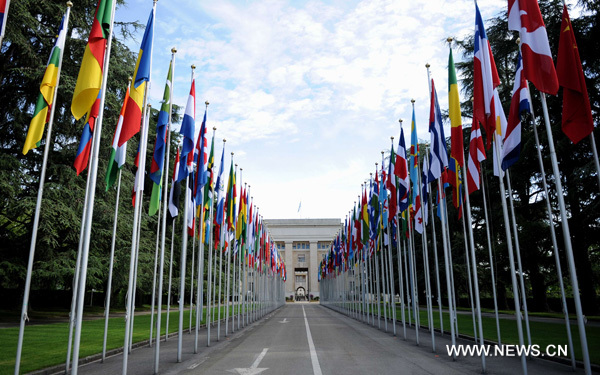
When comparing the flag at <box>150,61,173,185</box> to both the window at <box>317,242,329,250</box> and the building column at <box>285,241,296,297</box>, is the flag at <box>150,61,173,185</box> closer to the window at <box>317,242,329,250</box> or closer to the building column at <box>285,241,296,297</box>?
the building column at <box>285,241,296,297</box>

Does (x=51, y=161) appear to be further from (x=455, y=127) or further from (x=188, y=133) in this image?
(x=455, y=127)

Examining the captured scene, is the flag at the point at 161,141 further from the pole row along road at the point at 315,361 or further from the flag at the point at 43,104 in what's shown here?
the pole row along road at the point at 315,361

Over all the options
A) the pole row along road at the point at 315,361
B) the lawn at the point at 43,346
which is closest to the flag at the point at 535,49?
the pole row along road at the point at 315,361

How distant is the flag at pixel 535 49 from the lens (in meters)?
7.20

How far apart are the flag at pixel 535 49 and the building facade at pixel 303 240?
95182 mm

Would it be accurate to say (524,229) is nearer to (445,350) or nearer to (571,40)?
(445,350)

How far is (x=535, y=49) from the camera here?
7.37 m

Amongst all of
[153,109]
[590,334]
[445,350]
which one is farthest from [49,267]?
[590,334]

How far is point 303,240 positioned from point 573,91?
97807mm

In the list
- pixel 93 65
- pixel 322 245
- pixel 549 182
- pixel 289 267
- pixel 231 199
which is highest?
pixel 322 245

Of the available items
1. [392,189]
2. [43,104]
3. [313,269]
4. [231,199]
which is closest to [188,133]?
[43,104]

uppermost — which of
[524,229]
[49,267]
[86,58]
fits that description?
[86,58]

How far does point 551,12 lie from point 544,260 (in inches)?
610

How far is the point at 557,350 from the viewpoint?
1159 centimetres
